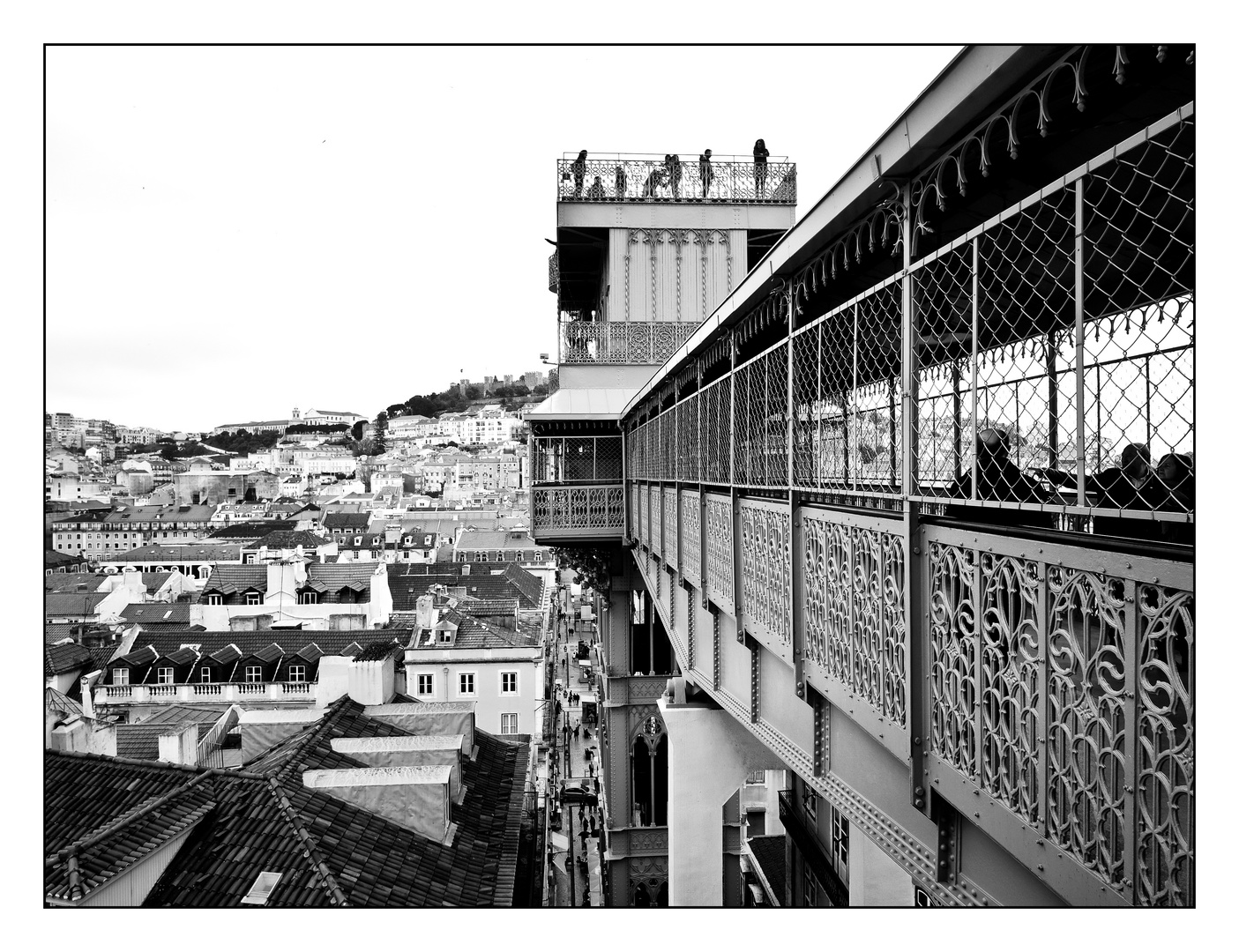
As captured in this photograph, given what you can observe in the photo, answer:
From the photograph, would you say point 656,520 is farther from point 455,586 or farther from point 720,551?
point 455,586

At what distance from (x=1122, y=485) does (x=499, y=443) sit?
111713 mm

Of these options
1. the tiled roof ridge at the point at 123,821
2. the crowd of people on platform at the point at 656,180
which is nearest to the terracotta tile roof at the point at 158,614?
the tiled roof ridge at the point at 123,821

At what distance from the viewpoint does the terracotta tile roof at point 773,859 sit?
45.0ft

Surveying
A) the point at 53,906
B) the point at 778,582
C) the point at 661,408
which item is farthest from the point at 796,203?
the point at 53,906

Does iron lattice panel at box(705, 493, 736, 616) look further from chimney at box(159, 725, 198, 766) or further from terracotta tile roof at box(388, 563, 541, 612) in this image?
terracotta tile roof at box(388, 563, 541, 612)

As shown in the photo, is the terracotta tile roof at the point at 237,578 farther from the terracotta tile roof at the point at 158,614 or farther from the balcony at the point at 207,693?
the balcony at the point at 207,693

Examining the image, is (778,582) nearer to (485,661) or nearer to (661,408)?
(661,408)

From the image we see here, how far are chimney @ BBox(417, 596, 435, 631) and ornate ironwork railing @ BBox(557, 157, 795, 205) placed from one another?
20.1 meters

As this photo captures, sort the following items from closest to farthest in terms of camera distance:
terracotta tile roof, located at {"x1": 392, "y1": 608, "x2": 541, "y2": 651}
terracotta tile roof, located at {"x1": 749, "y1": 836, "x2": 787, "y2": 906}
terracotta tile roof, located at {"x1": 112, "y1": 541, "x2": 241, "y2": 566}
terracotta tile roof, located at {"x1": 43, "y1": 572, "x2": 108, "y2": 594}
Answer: terracotta tile roof, located at {"x1": 749, "y1": 836, "x2": 787, "y2": 906}
terracotta tile roof, located at {"x1": 392, "y1": 608, "x2": 541, "y2": 651}
terracotta tile roof, located at {"x1": 43, "y1": 572, "x2": 108, "y2": 594}
terracotta tile roof, located at {"x1": 112, "y1": 541, "x2": 241, "y2": 566}

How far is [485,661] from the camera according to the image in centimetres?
2589

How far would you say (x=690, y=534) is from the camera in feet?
22.0

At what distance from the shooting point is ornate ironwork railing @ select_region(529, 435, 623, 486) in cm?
1423

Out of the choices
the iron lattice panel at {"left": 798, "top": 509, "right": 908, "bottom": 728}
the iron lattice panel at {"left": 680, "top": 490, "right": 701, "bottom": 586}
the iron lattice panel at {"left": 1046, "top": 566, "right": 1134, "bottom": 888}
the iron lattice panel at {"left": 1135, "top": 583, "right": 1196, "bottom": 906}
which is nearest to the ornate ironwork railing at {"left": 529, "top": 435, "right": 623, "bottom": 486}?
the iron lattice panel at {"left": 680, "top": 490, "right": 701, "bottom": 586}

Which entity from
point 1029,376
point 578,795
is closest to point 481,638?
point 578,795
